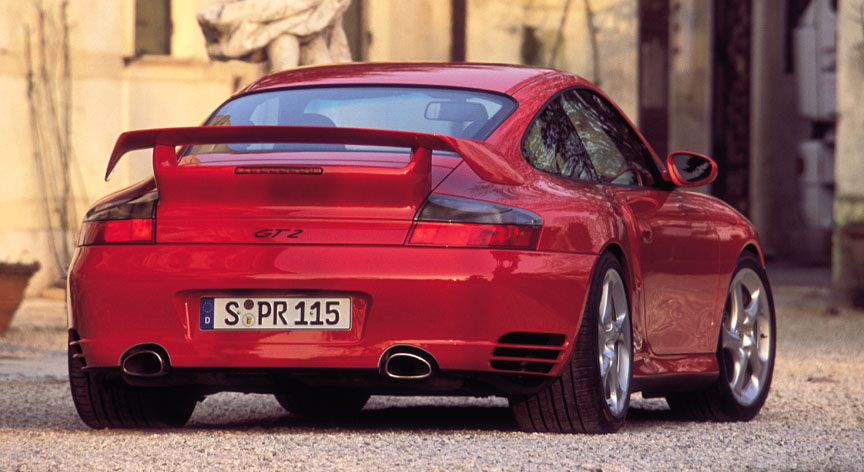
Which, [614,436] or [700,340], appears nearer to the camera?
[614,436]

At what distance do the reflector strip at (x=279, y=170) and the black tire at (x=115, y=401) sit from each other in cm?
88

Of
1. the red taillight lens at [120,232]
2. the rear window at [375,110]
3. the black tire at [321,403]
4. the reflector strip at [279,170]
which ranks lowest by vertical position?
the black tire at [321,403]

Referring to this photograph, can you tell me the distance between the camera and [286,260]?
5113 millimetres

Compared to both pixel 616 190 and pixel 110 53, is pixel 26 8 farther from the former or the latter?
pixel 616 190

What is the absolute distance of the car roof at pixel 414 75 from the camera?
5.91 meters

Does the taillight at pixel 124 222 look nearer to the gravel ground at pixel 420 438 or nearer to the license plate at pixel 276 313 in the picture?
the license plate at pixel 276 313

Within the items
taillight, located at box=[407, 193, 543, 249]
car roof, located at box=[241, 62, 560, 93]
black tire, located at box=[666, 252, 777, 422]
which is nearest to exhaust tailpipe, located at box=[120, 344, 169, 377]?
taillight, located at box=[407, 193, 543, 249]

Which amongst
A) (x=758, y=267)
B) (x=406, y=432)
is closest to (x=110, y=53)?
(x=758, y=267)

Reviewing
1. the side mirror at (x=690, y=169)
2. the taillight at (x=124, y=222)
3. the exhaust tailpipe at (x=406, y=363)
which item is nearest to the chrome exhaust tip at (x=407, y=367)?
the exhaust tailpipe at (x=406, y=363)

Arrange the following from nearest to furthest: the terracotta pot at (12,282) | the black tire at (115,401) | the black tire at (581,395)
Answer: the black tire at (581,395)
the black tire at (115,401)
the terracotta pot at (12,282)

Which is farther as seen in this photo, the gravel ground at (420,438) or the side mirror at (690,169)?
the side mirror at (690,169)

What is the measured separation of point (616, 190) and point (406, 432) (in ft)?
3.88

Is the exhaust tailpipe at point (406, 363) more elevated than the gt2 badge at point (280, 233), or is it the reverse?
the gt2 badge at point (280, 233)

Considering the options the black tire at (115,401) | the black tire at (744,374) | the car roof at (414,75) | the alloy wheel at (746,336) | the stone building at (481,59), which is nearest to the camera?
the black tire at (115,401)
